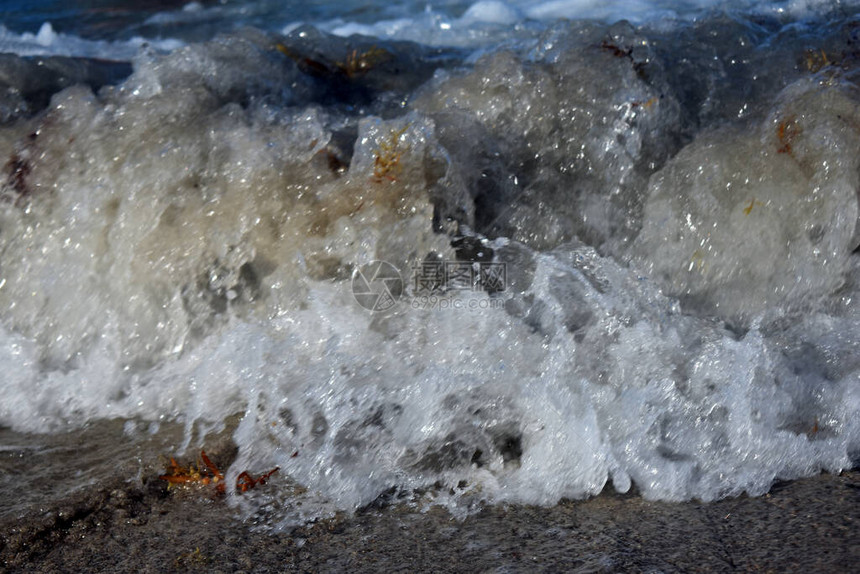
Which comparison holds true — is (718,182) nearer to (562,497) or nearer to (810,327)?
(810,327)

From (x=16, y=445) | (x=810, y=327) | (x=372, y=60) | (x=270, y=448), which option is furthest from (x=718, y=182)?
(x=16, y=445)

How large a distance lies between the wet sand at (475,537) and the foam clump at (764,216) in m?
0.73

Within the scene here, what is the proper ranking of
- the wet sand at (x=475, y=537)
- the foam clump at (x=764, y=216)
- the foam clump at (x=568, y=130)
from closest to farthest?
the wet sand at (x=475, y=537) < the foam clump at (x=764, y=216) < the foam clump at (x=568, y=130)

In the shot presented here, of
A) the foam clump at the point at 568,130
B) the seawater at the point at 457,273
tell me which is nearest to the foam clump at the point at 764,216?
the seawater at the point at 457,273

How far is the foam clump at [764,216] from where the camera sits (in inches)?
88.6

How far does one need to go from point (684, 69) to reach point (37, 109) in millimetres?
2615

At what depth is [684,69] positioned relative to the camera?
3156mm
